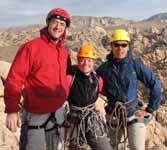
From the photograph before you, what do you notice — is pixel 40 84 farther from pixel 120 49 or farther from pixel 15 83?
pixel 120 49

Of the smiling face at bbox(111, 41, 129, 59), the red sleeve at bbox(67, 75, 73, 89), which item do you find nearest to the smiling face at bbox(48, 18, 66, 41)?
the red sleeve at bbox(67, 75, 73, 89)

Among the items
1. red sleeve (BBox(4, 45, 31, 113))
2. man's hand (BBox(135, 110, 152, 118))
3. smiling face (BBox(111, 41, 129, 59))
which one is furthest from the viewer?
man's hand (BBox(135, 110, 152, 118))

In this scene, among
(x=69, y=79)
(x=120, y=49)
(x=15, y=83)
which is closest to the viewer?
(x=15, y=83)

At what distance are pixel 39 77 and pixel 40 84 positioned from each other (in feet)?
0.34

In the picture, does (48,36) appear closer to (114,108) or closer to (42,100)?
(42,100)

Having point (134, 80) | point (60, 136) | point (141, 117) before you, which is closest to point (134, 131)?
point (141, 117)

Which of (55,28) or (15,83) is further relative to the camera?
(55,28)

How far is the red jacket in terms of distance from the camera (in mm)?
5793

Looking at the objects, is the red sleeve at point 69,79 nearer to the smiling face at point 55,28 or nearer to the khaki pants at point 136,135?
the smiling face at point 55,28

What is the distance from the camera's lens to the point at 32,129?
6.15 m

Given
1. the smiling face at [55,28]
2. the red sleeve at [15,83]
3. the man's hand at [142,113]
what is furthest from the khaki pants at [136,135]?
the red sleeve at [15,83]

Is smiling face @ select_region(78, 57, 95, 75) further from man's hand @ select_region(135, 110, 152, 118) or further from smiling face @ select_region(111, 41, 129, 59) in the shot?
man's hand @ select_region(135, 110, 152, 118)

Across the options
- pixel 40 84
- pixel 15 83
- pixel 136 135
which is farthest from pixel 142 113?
pixel 15 83

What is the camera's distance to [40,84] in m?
6.02
